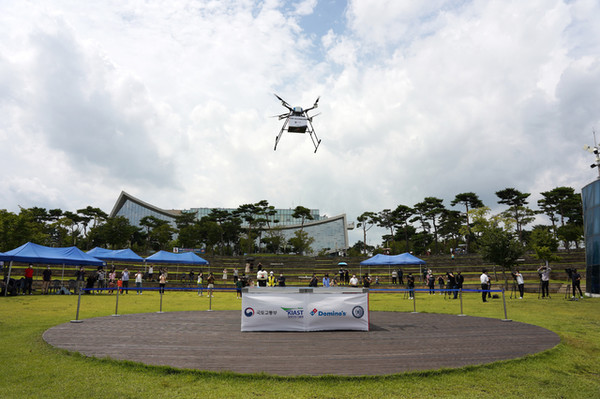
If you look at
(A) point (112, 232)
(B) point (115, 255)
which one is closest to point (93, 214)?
(A) point (112, 232)

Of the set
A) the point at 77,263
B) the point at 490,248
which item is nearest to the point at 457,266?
the point at 490,248

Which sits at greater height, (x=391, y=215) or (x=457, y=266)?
(x=391, y=215)

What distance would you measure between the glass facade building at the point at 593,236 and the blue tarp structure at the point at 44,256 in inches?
1259

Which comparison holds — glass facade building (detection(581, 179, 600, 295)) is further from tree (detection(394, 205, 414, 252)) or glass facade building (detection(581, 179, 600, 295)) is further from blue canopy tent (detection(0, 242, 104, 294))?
tree (detection(394, 205, 414, 252))

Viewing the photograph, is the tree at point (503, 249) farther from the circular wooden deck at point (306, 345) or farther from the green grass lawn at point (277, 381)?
the green grass lawn at point (277, 381)

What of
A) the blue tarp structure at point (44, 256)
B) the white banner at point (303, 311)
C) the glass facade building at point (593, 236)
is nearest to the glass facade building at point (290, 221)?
the blue tarp structure at point (44, 256)

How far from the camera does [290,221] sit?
5768 inches

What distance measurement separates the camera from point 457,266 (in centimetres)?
4516

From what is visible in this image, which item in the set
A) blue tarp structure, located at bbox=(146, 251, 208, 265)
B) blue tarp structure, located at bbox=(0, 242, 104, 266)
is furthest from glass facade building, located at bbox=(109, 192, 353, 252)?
blue tarp structure, located at bbox=(0, 242, 104, 266)

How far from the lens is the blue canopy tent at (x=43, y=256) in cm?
2184

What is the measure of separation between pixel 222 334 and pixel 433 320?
6929 mm

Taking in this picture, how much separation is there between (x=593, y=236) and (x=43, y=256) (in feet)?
111

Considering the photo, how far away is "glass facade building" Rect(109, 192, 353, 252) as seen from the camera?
123 m

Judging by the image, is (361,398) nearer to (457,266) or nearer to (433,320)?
(433,320)
